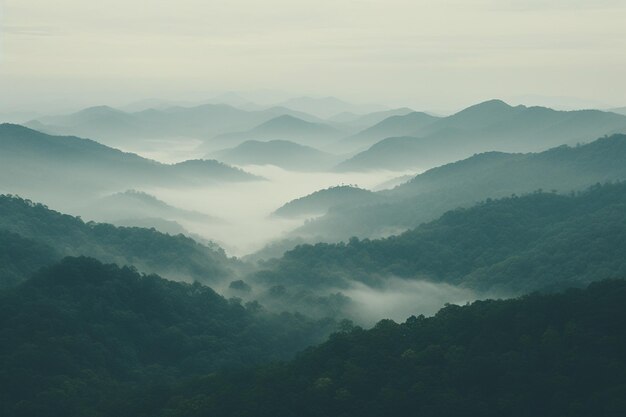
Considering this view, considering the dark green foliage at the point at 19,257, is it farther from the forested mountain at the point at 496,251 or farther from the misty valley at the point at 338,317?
the forested mountain at the point at 496,251

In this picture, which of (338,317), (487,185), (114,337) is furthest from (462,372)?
(487,185)

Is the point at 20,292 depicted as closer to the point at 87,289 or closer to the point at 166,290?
the point at 87,289

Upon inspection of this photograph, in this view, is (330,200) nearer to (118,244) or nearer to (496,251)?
(496,251)

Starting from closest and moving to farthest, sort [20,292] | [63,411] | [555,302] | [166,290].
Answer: [63,411] < [555,302] < [20,292] < [166,290]

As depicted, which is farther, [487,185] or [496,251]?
[487,185]

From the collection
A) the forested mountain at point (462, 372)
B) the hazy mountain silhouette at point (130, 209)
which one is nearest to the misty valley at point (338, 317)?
the forested mountain at point (462, 372)

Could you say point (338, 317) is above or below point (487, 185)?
below

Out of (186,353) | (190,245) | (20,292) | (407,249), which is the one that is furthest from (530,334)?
(190,245)

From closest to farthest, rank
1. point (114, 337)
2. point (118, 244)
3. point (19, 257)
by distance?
point (114, 337) < point (19, 257) < point (118, 244)

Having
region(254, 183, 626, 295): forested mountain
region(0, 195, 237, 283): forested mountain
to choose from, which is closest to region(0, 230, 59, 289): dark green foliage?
region(0, 195, 237, 283): forested mountain
